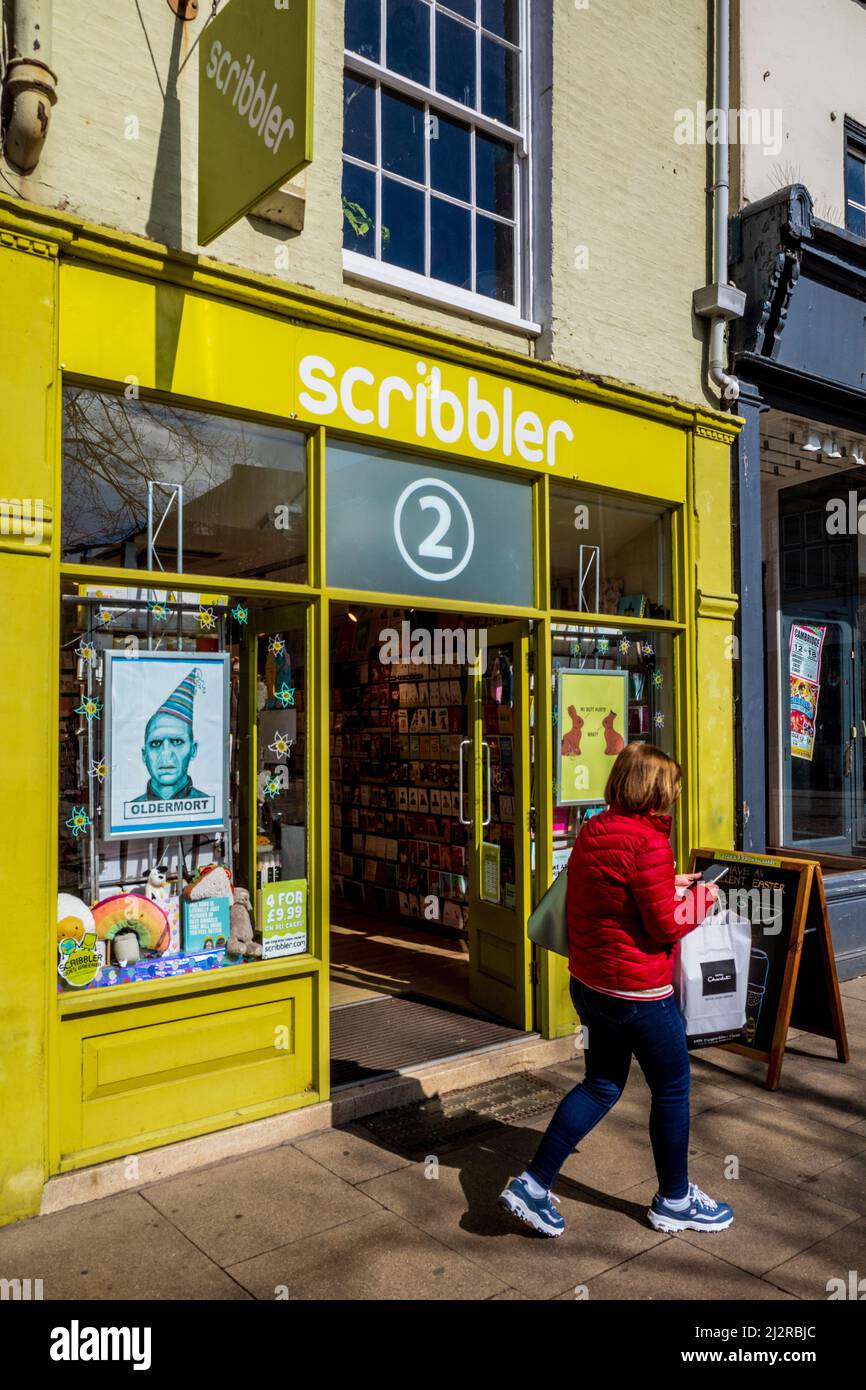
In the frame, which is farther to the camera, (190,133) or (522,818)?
(522,818)

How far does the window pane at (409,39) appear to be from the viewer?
5867 millimetres

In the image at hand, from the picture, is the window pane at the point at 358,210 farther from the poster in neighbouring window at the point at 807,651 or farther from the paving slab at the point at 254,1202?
the poster in neighbouring window at the point at 807,651

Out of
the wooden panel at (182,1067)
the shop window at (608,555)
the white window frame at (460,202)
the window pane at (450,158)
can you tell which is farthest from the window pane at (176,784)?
the window pane at (450,158)

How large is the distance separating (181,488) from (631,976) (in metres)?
3.09

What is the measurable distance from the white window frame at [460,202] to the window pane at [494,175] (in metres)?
0.04

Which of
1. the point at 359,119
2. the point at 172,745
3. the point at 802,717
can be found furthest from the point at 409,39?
the point at 802,717

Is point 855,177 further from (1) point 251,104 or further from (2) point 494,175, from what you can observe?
(1) point 251,104

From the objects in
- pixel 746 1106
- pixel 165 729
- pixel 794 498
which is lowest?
pixel 746 1106

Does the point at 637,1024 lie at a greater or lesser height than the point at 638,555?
lesser

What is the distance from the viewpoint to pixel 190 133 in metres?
4.74
